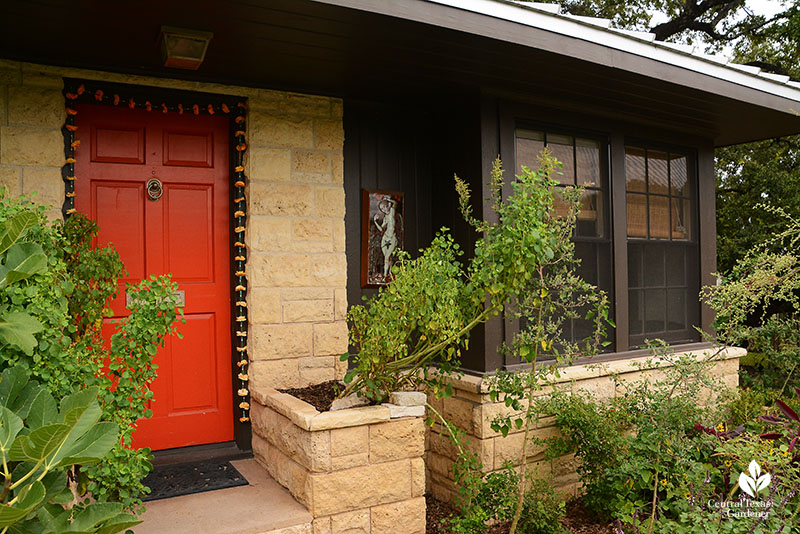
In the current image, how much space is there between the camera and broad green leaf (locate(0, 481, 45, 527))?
3.87 ft

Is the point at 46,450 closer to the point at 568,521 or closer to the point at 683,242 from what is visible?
the point at 568,521

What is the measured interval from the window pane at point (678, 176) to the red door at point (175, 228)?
12.8 feet

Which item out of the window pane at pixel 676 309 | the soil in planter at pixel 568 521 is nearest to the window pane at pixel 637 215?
the window pane at pixel 676 309

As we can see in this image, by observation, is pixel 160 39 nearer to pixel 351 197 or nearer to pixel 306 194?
pixel 306 194

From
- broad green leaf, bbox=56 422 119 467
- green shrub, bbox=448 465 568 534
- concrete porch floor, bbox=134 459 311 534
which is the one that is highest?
broad green leaf, bbox=56 422 119 467

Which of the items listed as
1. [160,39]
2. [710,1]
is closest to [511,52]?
[160,39]

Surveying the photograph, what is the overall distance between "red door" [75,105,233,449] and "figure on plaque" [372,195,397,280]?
1.11 metres

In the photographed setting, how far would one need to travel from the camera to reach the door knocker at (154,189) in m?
3.84

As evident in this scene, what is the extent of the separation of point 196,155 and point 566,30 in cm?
248

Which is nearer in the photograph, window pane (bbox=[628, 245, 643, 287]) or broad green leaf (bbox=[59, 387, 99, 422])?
broad green leaf (bbox=[59, 387, 99, 422])

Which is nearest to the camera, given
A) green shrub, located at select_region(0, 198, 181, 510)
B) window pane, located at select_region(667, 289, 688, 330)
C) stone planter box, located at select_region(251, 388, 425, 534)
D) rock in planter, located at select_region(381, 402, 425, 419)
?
green shrub, located at select_region(0, 198, 181, 510)

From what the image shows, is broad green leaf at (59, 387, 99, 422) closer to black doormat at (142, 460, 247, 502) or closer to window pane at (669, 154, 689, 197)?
black doormat at (142, 460, 247, 502)

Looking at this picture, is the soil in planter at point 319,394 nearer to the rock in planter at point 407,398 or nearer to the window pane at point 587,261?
the rock in planter at point 407,398

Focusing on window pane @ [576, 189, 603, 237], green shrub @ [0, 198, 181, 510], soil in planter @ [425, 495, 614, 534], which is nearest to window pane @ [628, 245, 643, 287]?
window pane @ [576, 189, 603, 237]
